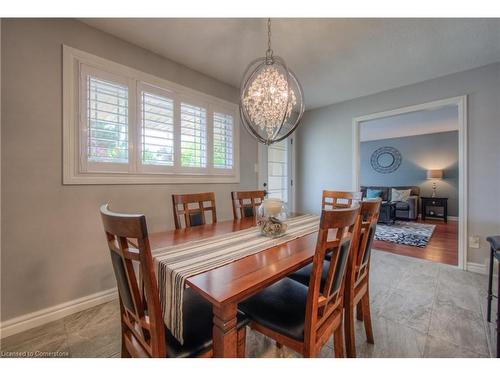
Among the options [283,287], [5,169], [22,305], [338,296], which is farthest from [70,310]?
[338,296]

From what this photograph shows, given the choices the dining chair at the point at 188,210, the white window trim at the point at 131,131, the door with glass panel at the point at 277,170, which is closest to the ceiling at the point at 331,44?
the white window trim at the point at 131,131

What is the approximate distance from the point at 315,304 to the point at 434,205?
6713 mm

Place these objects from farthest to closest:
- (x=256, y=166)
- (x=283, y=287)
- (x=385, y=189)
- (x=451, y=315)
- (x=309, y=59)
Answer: (x=385, y=189), (x=256, y=166), (x=309, y=59), (x=451, y=315), (x=283, y=287)

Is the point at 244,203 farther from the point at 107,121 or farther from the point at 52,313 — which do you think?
the point at 52,313

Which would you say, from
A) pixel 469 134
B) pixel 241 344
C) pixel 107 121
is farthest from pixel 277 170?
pixel 241 344

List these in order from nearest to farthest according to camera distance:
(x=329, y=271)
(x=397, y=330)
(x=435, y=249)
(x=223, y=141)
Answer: (x=329, y=271)
(x=397, y=330)
(x=223, y=141)
(x=435, y=249)

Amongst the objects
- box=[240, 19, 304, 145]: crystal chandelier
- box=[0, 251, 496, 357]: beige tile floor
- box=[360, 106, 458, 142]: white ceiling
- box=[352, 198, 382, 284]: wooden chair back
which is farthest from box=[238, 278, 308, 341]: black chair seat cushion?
box=[360, 106, 458, 142]: white ceiling

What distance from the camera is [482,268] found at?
96.1 inches

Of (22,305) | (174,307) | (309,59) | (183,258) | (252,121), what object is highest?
(309,59)

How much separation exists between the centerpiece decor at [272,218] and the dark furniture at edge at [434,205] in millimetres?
6303

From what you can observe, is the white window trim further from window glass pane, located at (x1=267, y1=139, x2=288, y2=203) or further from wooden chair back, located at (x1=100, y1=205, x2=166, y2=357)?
wooden chair back, located at (x1=100, y1=205, x2=166, y2=357)

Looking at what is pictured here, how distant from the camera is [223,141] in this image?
2889mm

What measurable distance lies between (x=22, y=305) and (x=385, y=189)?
7.18 meters
